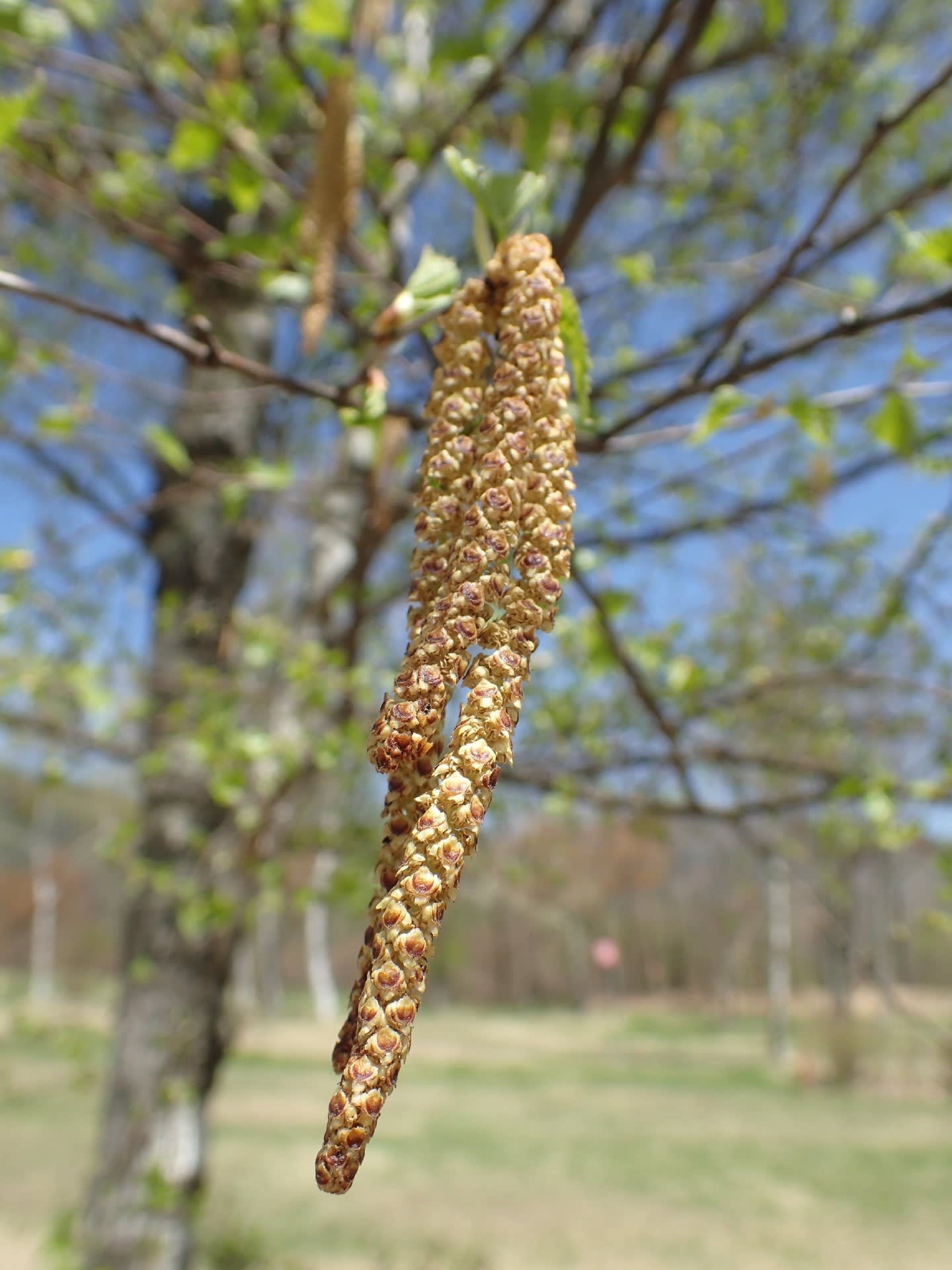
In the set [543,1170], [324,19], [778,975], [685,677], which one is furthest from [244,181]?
[778,975]

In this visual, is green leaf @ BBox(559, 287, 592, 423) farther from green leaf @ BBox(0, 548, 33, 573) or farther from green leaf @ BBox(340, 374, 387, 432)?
green leaf @ BBox(0, 548, 33, 573)

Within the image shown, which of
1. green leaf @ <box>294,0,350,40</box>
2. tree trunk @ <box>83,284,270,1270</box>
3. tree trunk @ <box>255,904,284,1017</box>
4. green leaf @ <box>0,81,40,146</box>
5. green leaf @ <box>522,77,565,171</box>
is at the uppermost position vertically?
green leaf @ <box>294,0,350,40</box>

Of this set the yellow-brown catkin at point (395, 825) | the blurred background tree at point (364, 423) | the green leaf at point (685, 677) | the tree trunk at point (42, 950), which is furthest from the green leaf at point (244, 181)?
the tree trunk at point (42, 950)

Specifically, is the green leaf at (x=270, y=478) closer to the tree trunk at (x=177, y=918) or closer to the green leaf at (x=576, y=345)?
the tree trunk at (x=177, y=918)

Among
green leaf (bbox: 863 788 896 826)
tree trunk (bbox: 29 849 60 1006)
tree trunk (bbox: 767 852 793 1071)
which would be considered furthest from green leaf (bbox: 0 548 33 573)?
tree trunk (bbox: 29 849 60 1006)

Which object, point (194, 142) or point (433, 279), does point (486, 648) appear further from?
point (194, 142)
